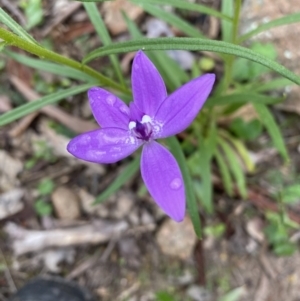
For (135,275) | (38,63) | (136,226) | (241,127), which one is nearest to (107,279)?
(135,275)

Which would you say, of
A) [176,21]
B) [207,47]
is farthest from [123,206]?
[207,47]

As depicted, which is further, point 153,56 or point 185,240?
point 185,240

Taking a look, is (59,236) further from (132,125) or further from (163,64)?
(132,125)

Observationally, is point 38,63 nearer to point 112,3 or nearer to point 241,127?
point 112,3

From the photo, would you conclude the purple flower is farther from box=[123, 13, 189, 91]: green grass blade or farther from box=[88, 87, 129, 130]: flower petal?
box=[123, 13, 189, 91]: green grass blade

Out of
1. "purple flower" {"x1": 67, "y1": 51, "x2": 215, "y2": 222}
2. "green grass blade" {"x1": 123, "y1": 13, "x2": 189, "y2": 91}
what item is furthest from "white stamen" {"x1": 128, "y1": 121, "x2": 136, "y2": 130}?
"green grass blade" {"x1": 123, "y1": 13, "x2": 189, "y2": 91}

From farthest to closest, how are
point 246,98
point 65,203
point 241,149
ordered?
1. point 65,203
2. point 241,149
3. point 246,98
